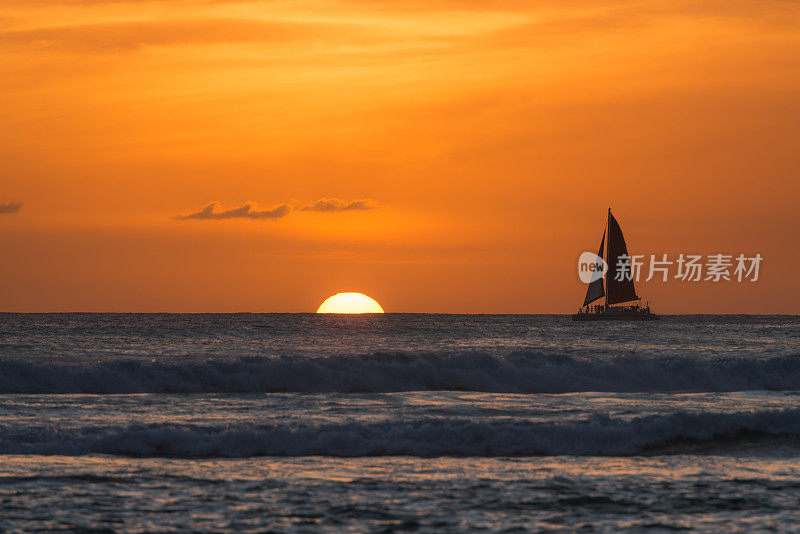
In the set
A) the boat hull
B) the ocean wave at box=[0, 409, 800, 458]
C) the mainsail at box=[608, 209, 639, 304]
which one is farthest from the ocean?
the boat hull

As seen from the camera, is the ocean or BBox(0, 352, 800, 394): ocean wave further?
BBox(0, 352, 800, 394): ocean wave

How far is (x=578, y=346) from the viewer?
223ft

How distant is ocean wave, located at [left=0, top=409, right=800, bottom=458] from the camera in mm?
19141

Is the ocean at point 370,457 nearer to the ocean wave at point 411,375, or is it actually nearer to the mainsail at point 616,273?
the ocean wave at point 411,375

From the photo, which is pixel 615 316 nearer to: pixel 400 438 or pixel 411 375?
pixel 411 375

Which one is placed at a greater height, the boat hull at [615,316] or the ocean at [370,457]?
the boat hull at [615,316]

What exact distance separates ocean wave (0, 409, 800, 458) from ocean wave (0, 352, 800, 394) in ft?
47.9

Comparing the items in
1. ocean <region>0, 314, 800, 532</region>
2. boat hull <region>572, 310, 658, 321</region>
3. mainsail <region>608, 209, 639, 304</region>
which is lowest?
ocean <region>0, 314, 800, 532</region>

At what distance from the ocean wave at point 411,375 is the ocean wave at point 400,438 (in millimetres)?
14602

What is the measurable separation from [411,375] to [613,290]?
3519 inches

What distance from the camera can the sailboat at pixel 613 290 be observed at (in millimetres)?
116125

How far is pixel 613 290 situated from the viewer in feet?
403

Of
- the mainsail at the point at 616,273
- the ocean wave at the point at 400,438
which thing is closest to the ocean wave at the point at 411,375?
the ocean wave at the point at 400,438

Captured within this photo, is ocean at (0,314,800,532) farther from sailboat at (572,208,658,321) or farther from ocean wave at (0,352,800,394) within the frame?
sailboat at (572,208,658,321)
